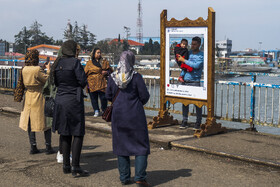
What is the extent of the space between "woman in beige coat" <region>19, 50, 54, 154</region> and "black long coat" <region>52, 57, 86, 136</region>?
1.32 meters

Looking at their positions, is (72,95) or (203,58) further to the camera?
(203,58)

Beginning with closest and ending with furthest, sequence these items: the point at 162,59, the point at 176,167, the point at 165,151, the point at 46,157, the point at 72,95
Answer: the point at 72,95, the point at 176,167, the point at 46,157, the point at 165,151, the point at 162,59

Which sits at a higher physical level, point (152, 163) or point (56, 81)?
point (56, 81)

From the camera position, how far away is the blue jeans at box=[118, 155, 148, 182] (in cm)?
Result: 509

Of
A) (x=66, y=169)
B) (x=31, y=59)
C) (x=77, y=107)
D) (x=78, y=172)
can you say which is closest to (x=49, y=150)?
(x=66, y=169)

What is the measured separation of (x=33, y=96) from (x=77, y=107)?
5.21 ft

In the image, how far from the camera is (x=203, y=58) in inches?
331

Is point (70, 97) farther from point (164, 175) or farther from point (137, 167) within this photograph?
point (164, 175)

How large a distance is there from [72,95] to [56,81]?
0.30 m

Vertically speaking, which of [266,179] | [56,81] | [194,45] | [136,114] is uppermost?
[194,45]

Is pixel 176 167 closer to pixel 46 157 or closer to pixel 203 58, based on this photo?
pixel 46 157

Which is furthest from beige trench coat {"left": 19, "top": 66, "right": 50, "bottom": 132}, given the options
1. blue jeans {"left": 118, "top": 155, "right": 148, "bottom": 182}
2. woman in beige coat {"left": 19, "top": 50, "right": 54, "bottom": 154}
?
blue jeans {"left": 118, "top": 155, "right": 148, "bottom": 182}

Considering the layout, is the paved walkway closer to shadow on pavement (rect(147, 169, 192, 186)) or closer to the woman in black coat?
shadow on pavement (rect(147, 169, 192, 186))

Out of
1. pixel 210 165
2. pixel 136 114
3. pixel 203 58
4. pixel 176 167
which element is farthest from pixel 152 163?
pixel 203 58
